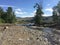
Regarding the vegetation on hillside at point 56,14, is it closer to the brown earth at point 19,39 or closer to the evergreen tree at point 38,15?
the evergreen tree at point 38,15

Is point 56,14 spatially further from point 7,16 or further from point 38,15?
point 7,16

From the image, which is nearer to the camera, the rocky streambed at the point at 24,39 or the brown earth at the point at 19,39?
the brown earth at the point at 19,39

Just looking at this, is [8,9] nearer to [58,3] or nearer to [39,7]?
[39,7]

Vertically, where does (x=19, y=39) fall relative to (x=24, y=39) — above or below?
above

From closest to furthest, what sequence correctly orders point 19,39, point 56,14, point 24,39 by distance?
point 19,39 → point 24,39 → point 56,14

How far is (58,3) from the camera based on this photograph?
84.4 m

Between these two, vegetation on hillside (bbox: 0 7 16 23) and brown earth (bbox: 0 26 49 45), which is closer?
brown earth (bbox: 0 26 49 45)

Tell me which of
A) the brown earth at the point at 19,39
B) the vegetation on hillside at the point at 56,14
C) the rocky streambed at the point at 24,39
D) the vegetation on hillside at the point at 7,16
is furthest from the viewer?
the vegetation on hillside at the point at 7,16

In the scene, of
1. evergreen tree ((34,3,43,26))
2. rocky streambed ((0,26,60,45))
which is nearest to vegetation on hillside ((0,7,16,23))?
evergreen tree ((34,3,43,26))

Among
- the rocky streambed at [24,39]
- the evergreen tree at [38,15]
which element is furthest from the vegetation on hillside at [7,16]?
A: the rocky streambed at [24,39]

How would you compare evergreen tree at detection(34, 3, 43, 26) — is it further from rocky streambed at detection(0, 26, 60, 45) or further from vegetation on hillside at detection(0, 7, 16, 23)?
rocky streambed at detection(0, 26, 60, 45)

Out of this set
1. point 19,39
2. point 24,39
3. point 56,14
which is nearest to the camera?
point 19,39

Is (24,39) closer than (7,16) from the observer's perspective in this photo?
Yes

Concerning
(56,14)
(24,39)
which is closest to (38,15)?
(56,14)
